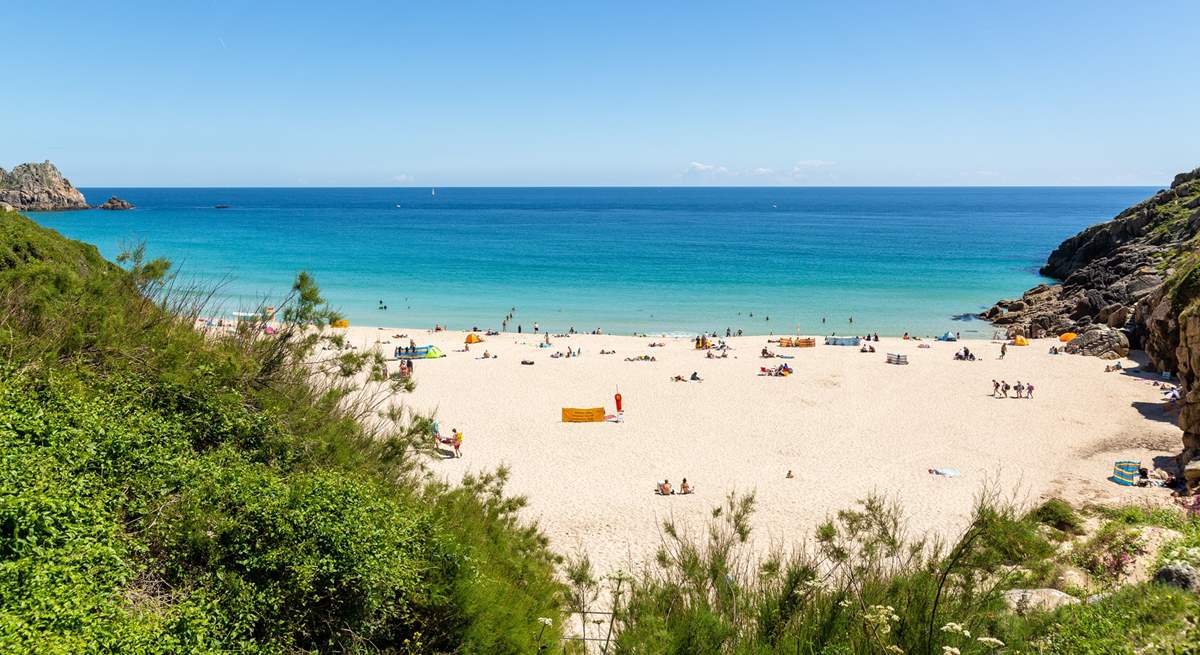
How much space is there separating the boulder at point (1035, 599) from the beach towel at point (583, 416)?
15.5m

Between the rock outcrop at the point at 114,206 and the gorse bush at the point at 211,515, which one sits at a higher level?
the rock outcrop at the point at 114,206

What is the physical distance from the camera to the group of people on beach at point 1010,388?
79.3 feet

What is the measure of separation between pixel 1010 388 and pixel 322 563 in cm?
2641

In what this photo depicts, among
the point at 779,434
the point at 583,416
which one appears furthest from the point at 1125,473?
the point at 583,416

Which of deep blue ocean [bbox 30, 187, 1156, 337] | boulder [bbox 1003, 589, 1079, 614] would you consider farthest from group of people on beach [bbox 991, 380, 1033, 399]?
boulder [bbox 1003, 589, 1079, 614]

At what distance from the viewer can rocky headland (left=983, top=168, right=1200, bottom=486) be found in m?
16.8

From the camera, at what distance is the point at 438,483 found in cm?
859

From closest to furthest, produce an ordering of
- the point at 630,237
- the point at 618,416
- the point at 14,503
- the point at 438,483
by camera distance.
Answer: the point at 14,503 < the point at 438,483 < the point at 618,416 < the point at 630,237

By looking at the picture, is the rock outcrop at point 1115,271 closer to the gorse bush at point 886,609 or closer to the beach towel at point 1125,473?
the beach towel at point 1125,473

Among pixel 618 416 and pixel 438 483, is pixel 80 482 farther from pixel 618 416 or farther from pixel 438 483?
pixel 618 416

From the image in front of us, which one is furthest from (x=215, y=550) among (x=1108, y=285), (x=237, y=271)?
(x=237, y=271)

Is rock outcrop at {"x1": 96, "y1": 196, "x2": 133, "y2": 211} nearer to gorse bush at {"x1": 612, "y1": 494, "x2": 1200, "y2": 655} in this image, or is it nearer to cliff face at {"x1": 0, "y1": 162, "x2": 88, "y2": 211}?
cliff face at {"x1": 0, "y1": 162, "x2": 88, "y2": 211}

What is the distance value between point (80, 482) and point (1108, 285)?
4900 centimetres

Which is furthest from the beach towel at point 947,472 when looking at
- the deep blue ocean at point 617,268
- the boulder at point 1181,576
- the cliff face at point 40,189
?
the cliff face at point 40,189
